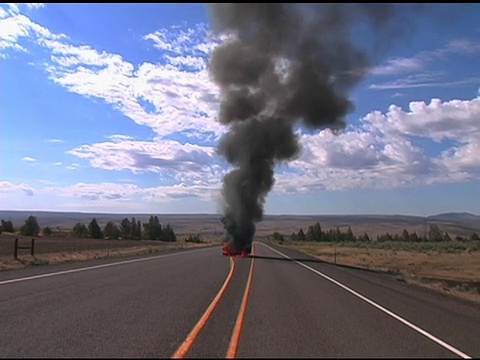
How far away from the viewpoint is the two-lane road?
7.52 metres

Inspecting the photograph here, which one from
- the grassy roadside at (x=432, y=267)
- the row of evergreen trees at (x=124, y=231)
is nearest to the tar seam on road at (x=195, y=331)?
the grassy roadside at (x=432, y=267)

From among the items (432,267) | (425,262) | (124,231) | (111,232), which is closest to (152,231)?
(124,231)

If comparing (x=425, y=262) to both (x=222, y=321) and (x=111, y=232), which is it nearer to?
(x=222, y=321)

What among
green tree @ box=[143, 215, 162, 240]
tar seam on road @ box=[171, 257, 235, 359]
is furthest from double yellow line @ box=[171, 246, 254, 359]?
green tree @ box=[143, 215, 162, 240]

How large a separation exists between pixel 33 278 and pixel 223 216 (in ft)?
83.1

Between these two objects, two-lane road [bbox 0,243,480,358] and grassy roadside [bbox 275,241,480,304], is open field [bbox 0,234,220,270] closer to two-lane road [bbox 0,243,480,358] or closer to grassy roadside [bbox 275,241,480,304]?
two-lane road [bbox 0,243,480,358]

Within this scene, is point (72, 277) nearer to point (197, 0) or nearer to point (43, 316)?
point (43, 316)

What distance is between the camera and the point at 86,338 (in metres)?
8.16

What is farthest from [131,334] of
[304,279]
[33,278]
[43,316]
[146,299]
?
[304,279]

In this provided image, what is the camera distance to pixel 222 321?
10.0 metres

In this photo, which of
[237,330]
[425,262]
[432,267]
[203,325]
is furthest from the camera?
[425,262]

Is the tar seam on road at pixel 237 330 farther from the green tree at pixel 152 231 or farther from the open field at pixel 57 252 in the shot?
the green tree at pixel 152 231

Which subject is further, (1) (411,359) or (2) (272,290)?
(2) (272,290)

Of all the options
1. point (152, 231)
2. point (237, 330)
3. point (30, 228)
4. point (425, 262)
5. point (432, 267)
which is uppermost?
point (152, 231)
